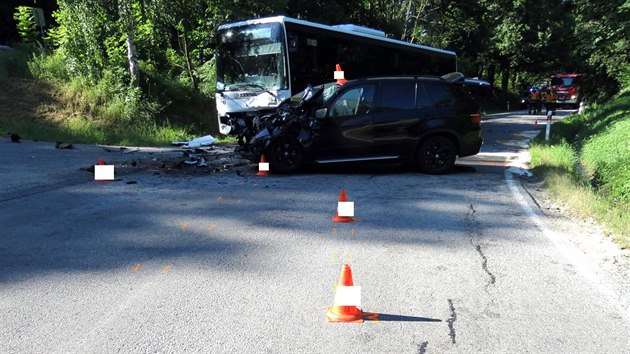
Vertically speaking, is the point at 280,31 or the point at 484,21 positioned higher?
the point at 484,21

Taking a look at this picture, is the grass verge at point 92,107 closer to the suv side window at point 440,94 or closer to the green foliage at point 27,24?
the green foliage at point 27,24

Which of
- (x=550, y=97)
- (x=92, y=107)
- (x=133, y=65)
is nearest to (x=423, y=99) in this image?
(x=133, y=65)

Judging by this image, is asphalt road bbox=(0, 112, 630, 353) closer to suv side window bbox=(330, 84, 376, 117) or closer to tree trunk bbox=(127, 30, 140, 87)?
suv side window bbox=(330, 84, 376, 117)

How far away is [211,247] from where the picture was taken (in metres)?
5.68

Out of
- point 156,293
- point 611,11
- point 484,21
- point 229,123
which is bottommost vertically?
point 156,293

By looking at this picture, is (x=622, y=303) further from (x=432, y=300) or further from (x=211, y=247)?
(x=211, y=247)

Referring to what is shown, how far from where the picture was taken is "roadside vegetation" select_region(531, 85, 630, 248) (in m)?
6.93

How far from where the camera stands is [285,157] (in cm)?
1035

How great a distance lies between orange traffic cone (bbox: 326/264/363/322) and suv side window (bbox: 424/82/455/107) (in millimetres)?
7261

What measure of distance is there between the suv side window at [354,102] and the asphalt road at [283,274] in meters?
2.12

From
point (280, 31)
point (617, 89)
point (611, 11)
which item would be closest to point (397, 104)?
point (280, 31)

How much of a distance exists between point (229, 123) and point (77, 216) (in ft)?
24.3

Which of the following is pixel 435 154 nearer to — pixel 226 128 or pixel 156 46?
pixel 226 128

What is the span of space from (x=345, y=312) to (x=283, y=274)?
1108mm
